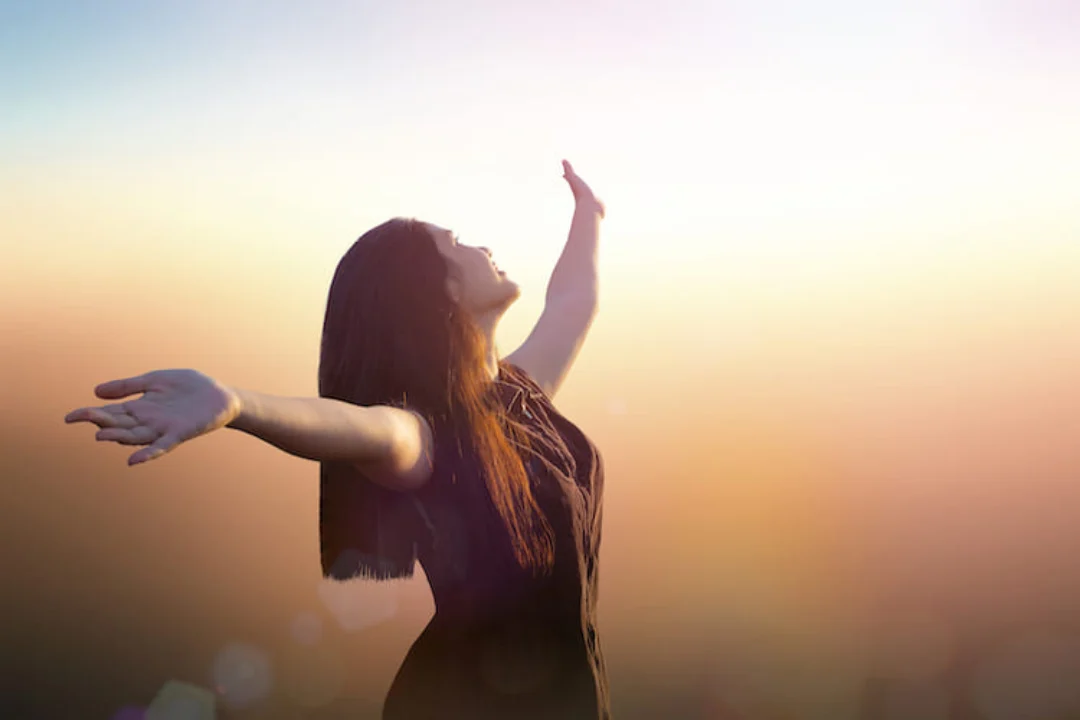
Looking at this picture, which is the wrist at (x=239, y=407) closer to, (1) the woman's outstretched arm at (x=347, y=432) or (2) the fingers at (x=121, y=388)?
(1) the woman's outstretched arm at (x=347, y=432)

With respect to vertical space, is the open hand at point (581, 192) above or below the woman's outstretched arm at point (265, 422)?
above

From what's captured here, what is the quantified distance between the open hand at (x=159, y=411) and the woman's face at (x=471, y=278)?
1273mm

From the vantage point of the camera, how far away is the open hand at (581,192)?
4.95 metres

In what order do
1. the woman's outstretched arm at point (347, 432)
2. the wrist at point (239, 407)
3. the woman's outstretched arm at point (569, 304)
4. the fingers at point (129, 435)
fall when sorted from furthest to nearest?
1. the woman's outstretched arm at point (569, 304)
2. the woman's outstretched arm at point (347, 432)
3. the wrist at point (239, 407)
4. the fingers at point (129, 435)

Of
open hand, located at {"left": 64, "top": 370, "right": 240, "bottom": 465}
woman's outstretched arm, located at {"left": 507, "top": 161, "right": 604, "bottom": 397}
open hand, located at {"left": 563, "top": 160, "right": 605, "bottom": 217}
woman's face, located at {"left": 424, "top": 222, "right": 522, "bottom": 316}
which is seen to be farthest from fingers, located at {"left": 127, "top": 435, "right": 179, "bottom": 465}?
open hand, located at {"left": 563, "top": 160, "right": 605, "bottom": 217}

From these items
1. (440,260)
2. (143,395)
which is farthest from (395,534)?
(143,395)

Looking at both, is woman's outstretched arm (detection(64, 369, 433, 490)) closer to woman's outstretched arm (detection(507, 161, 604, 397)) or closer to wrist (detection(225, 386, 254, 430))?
wrist (detection(225, 386, 254, 430))

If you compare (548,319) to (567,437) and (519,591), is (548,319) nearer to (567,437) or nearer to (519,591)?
(567,437)

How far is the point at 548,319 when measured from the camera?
179 inches

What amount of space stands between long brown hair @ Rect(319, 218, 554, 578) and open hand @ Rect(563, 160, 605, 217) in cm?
170

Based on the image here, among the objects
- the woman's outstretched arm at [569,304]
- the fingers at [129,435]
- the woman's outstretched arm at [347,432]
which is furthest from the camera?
the woman's outstretched arm at [569,304]

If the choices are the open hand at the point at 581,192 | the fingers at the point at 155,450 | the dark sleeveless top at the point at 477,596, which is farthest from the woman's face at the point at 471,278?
the open hand at the point at 581,192

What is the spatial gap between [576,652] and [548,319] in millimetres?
1608

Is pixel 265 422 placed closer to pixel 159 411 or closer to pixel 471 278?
pixel 159 411
